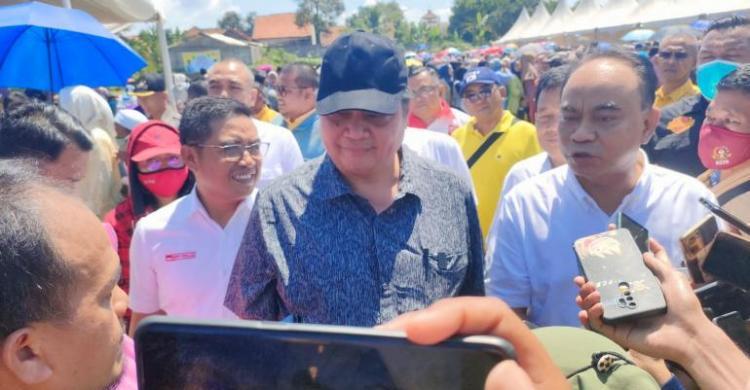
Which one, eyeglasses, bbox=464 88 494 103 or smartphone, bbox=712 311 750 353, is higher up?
eyeglasses, bbox=464 88 494 103

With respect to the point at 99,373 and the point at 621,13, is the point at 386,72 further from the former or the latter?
the point at 621,13

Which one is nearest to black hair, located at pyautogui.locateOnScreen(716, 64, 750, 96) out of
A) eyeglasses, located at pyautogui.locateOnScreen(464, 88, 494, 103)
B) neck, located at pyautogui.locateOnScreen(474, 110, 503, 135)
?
neck, located at pyautogui.locateOnScreen(474, 110, 503, 135)

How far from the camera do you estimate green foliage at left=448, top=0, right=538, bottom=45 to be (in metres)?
69.5

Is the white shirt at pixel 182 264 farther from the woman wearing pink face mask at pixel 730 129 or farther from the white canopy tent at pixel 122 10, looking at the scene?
the white canopy tent at pixel 122 10

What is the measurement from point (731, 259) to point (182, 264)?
186 cm

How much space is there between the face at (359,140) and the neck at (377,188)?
0.02 meters

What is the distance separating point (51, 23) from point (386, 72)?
9.21 feet

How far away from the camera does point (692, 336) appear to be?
1135mm

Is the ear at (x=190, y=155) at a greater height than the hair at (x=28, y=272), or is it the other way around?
the hair at (x=28, y=272)

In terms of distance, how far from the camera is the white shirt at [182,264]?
91.7 inches

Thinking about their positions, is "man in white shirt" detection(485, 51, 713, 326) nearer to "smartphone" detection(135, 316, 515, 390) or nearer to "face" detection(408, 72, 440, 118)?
"smartphone" detection(135, 316, 515, 390)

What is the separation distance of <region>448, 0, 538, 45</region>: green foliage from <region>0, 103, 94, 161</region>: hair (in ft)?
216

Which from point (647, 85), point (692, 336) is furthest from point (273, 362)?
point (647, 85)

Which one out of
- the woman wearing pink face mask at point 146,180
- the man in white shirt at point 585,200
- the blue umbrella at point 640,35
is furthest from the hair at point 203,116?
the blue umbrella at point 640,35
